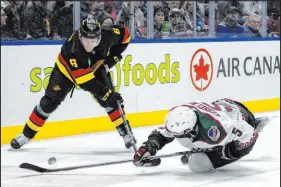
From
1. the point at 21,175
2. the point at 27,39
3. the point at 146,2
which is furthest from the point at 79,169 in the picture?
the point at 146,2

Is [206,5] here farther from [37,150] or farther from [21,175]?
[21,175]

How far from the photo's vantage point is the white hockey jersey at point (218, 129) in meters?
5.30

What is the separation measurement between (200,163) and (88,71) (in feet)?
4.07

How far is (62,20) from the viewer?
315 inches

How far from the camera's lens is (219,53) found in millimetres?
9453

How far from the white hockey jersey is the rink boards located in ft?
7.17

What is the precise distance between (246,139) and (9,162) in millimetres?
1816

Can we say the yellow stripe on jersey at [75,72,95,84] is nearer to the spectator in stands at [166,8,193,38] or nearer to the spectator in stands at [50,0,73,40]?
the spectator in stands at [50,0,73,40]

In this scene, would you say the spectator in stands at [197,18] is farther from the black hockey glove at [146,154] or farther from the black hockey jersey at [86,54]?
the black hockey glove at [146,154]

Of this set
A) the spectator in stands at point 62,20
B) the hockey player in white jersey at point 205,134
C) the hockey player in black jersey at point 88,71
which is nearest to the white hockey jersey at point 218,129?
the hockey player in white jersey at point 205,134

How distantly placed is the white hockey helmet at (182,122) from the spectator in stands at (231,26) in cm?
454

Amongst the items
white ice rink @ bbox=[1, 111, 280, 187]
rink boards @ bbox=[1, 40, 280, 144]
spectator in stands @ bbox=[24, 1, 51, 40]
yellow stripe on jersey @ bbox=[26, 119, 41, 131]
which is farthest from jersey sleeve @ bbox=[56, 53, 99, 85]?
spectator in stands @ bbox=[24, 1, 51, 40]

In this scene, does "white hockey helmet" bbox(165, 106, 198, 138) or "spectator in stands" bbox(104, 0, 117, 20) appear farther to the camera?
"spectator in stands" bbox(104, 0, 117, 20)

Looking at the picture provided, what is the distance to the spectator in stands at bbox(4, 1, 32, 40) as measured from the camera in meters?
7.41
